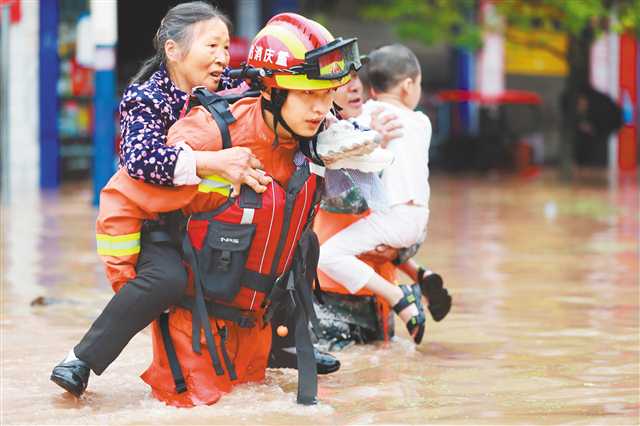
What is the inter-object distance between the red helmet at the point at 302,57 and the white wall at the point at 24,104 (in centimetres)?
1537

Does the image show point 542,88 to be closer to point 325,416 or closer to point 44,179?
point 44,179

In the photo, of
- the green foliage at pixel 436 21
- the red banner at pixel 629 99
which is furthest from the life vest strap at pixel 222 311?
the red banner at pixel 629 99

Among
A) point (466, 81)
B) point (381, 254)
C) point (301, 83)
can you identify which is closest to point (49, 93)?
point (466, 81)

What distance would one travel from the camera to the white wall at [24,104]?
64.9 feet

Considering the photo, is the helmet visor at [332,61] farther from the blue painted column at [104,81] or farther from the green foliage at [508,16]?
the green foliage at [508,16]

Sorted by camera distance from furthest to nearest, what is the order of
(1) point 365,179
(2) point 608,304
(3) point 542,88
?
(3) point 542,88, (2) point 608,304, (1) point 365,179

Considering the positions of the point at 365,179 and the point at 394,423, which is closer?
the point at 394,423

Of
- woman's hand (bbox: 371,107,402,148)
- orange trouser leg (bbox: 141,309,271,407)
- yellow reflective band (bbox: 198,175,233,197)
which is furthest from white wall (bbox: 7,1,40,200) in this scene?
yellow reflective band (bbox: 198,175,233,197)

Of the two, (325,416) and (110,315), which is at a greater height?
(110,315)

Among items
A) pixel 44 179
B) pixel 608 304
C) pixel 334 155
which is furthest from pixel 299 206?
pixel 44 179

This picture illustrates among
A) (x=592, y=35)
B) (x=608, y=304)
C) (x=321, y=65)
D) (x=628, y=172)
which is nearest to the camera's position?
(x=321, y=65)

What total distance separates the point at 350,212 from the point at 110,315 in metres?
1.65

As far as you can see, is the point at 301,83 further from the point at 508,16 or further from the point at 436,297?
the point at 508,16

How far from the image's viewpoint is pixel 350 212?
20.4ft
